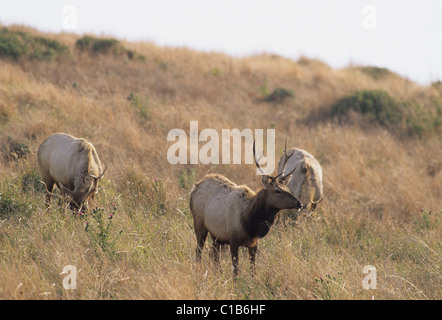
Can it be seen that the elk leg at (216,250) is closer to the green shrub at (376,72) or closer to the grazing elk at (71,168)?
the grazing elk at (71,168)

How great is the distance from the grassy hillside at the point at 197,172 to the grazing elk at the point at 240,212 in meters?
0.39

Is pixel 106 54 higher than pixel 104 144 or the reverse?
higher

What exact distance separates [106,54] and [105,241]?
14252 millimetres

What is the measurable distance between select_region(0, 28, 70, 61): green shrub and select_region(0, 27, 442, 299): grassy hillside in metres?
0.10

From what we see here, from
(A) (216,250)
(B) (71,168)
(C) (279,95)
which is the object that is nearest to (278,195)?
(A) (216,250)

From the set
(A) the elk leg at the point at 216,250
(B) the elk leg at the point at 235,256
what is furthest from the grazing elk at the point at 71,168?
(B) the elk leg at the point at 235,256

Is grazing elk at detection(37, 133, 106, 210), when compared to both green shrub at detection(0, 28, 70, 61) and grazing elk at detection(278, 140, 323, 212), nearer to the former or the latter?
grazing elk at detection(278, 140, 323, 212)

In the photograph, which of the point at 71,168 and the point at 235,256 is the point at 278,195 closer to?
the point at 235,256

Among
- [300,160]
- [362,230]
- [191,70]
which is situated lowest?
[362,230]

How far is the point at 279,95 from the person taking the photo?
17.8 metres

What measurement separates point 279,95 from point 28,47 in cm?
961
